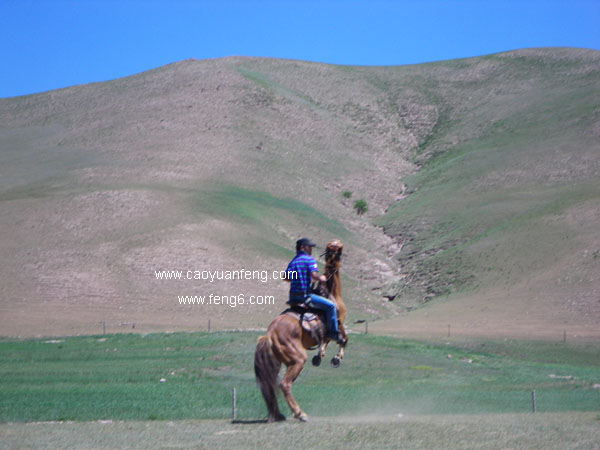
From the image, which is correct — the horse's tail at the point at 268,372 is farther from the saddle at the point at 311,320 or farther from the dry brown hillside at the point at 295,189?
the dry brown hillside at the point at 295,189

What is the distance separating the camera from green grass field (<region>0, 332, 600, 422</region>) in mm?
18062

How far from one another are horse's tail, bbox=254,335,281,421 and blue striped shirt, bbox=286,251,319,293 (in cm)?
115

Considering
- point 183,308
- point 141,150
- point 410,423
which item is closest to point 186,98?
point 141,150

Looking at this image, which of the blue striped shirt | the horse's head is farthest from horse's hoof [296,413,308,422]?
the horse's head

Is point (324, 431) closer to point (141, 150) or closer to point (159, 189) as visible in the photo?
point (159, 189)

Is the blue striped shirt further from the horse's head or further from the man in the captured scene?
the horse's head

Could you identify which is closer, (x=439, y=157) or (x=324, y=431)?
(x=324, y=431)

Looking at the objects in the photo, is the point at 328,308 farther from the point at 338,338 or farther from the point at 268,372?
the point at 268,372

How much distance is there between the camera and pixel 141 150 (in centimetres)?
9062

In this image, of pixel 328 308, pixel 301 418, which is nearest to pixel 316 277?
pixel 328 308

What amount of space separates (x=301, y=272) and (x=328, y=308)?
831 mm

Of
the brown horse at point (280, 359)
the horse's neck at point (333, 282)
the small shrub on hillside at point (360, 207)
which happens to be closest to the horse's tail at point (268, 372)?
the brown horse at point (280, 359)

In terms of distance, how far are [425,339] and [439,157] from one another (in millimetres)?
72010

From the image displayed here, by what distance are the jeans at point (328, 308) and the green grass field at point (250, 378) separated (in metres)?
1.99
